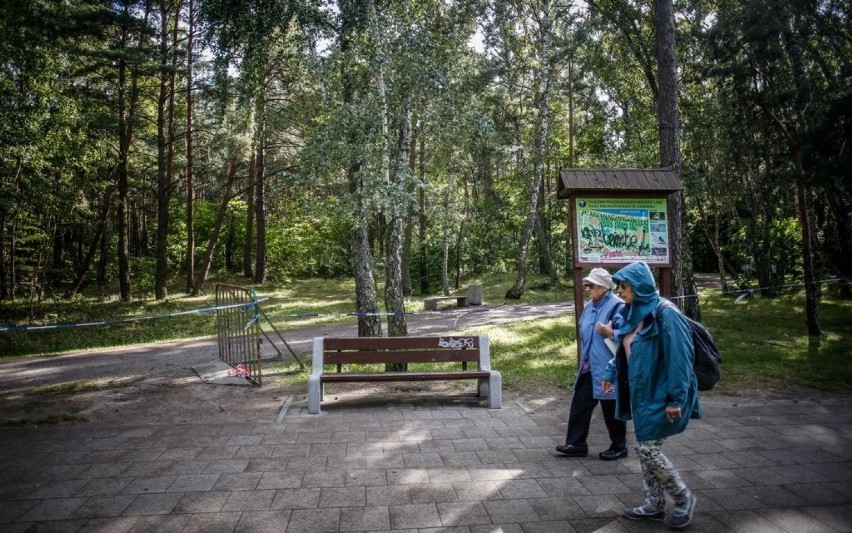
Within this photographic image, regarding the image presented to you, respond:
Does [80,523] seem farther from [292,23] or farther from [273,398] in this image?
[292,23]

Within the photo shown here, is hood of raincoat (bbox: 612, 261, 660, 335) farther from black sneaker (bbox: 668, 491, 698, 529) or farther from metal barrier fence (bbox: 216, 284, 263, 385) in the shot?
metal barrier fence (bbox: 216, 284, 263, 385)

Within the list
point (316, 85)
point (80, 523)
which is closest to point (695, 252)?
point (316, 85)

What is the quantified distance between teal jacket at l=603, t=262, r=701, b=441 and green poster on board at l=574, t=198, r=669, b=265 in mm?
3773

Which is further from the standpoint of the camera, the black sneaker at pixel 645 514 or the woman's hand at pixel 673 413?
the black sneaker at pixel 645 514

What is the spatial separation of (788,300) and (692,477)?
17187mm

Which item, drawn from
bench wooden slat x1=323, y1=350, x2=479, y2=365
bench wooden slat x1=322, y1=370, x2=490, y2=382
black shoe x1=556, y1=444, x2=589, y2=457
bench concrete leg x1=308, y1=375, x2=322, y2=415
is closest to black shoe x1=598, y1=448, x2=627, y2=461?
→ black shoe x1=556, y1=444, x2=589, y2=457

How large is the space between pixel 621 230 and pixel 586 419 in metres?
3.39

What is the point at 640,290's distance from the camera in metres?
3.57

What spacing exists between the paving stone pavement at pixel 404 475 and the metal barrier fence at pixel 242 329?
7.65 ft

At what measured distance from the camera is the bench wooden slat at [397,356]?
6785mm

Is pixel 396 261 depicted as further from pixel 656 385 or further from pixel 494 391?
pixel 656 385

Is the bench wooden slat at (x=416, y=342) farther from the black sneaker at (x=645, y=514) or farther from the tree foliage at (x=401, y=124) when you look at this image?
the black sneaker at (x=645, y=514)

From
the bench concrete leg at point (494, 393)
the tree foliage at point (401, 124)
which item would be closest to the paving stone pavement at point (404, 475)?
the bench concrete leg at point (494, 393)

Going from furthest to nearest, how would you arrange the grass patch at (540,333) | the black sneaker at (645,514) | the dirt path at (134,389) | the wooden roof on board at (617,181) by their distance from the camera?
the grass patch at (540,333) < the wooden roof on board at (617,181) < the dirt path at (134,389) < the black sneaker at (645,514)
